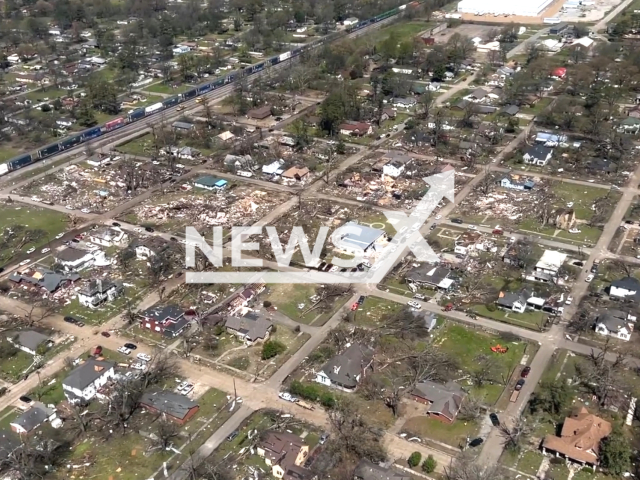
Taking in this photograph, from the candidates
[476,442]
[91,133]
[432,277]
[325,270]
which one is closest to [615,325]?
[432,277]

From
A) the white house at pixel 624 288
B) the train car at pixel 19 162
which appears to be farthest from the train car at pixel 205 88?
the white house at pixel 624 288

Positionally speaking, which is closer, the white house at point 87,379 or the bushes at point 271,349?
the white house at point 87,379

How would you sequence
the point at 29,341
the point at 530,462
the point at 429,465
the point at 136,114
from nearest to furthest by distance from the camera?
the point at 429,465 < the point at 530,462 < the point at 29,341 < the point at 136,114

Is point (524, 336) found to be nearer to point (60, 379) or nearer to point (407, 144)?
point (60, 379)

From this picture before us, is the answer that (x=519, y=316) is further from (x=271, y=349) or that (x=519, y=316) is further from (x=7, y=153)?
(x=7, y=153)

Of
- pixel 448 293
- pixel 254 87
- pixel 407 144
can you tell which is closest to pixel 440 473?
pixel 448 293

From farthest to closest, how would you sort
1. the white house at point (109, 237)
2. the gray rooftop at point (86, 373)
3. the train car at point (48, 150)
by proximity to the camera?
the train car at point (48, 150), the white house at point (109, 237), the gray rooftop at point (86, 373)

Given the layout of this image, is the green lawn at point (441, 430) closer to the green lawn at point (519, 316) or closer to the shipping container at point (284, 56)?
the green lawn at point (519, 316)
